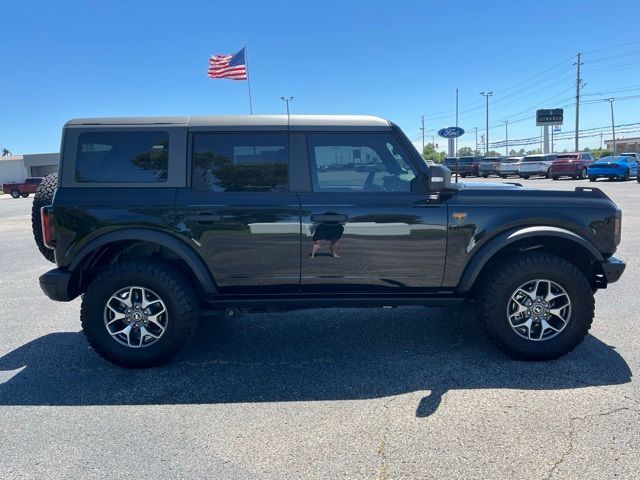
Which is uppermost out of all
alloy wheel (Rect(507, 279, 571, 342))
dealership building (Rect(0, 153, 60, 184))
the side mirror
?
dealership building (Rect(0, 153, 60, 184))

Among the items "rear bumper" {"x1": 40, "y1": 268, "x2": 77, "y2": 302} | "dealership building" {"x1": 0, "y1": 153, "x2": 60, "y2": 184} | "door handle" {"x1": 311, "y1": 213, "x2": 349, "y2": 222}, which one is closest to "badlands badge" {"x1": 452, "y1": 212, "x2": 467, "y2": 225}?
"door handle" {"x1": 311, "y1": 213, "x2": 349, "y2": 222}

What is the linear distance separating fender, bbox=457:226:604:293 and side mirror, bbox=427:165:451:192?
0.61m

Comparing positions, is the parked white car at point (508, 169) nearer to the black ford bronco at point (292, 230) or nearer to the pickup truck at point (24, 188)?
the black ford bronco at point (292, 230)

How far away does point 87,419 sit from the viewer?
10.5ft

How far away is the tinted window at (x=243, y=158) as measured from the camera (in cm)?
393

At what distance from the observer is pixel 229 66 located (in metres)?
26.9

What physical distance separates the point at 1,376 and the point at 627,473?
4.39m

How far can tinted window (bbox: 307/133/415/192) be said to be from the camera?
3938 millimetres

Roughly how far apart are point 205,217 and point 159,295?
0.73 meters

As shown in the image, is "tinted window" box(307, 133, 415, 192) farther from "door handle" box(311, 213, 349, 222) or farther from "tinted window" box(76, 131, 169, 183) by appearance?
"tinted window" box(76, 131, 169, 183)

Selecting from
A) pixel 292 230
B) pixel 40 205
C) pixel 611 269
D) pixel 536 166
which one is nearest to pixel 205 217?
pixel 292 230

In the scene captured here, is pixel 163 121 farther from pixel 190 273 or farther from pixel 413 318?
pixel 413 318

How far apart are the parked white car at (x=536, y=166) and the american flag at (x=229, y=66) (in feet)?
64.8

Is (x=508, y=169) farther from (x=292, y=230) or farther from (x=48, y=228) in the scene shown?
(x=48, y=228)
